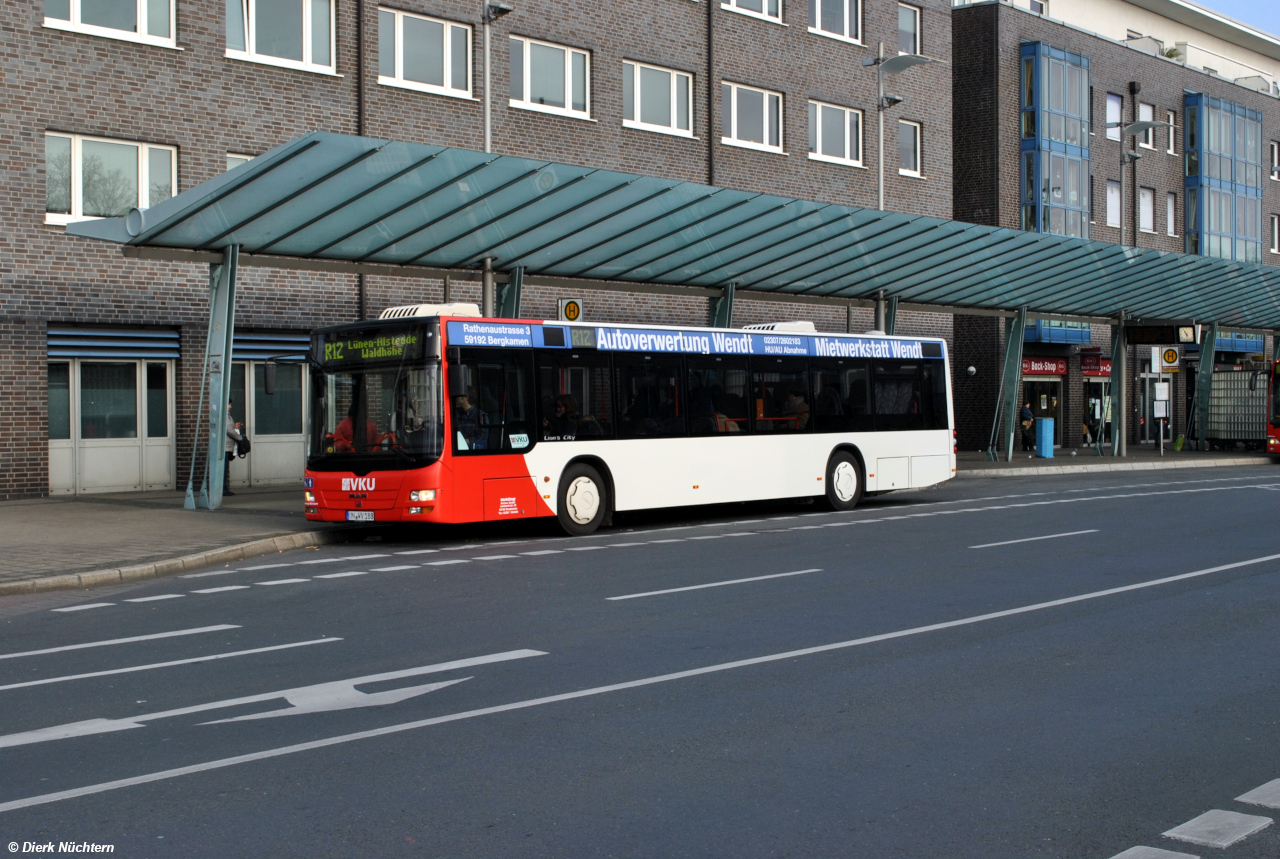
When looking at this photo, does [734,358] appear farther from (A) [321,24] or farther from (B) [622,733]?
(B) [622,733]

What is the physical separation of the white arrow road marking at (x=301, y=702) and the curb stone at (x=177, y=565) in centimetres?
580

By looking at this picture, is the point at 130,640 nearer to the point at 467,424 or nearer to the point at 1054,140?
the point at 467,424

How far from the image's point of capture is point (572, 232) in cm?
2108

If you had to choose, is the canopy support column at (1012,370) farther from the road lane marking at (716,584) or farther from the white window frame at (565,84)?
the road lane marking at (716,584)

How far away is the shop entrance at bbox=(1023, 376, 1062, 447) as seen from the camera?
4703 cm

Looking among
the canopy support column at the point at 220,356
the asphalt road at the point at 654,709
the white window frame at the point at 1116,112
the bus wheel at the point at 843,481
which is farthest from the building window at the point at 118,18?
the white window frame at the point at 1116,112

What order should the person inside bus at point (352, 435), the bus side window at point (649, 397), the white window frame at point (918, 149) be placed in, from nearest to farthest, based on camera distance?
the person inside bus at point (352, 435) < the bus side window at point (649, 397) < the white window frame at point (918, 149)

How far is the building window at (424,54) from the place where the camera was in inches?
1028

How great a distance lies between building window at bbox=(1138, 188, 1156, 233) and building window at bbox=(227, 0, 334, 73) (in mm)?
37120

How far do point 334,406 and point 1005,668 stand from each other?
10.5 m

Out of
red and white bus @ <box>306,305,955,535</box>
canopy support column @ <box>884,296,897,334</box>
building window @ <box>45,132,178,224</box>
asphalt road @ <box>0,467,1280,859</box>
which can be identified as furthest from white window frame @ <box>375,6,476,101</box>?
asphalt road @ <box>0,467,1280,859</box>

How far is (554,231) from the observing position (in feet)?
68.4

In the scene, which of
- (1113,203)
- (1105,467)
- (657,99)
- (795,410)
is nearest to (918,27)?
(657,99)

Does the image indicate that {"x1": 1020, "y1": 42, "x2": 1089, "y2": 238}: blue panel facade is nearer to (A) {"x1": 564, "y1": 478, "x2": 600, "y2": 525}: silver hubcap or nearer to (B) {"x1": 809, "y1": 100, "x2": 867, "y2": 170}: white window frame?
(B) {"x1": 809, "y1": 100, "x2": 867, "y2": 170}: white window frame
